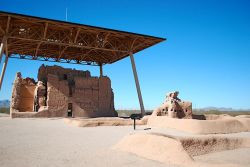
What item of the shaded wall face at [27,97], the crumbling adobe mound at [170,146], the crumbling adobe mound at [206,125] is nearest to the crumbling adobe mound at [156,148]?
the crumbling adobe mound at [170,146]

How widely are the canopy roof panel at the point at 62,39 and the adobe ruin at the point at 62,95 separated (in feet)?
12.5

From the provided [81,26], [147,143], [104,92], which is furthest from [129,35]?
[147,143]

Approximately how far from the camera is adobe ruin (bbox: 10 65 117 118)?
28.6 m

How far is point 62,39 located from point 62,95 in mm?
6712

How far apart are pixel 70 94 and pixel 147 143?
923 inches

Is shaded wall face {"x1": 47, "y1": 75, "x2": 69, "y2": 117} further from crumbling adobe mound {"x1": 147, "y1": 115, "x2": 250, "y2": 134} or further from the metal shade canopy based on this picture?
crumbling adobe mound {"x1": 147, "y1": 115, "x2": 250, "y2": 134}

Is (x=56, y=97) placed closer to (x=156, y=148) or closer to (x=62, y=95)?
(x=62, y=95)

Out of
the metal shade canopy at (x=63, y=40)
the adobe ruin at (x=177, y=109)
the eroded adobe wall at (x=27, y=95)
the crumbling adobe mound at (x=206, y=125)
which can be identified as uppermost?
the metal shade canopy at (x=63, y=40)

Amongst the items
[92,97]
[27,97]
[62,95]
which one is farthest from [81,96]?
[27,97]

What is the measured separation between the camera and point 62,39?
29.0 metres

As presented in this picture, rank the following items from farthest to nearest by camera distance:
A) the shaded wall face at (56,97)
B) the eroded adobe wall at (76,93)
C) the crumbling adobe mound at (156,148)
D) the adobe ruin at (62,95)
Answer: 1. the eroded adobe wall at (76,93)
2. the adobe ruin at (62,95)
3. the shaded wall face at (56,97)
4. the crumbling adobe mound at (156,148)

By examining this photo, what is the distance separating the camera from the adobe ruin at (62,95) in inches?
1126

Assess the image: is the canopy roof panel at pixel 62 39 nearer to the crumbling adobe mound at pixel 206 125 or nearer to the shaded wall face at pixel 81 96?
the shaded wall face at pixel 81 96

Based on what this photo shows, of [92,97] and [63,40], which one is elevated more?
[63,40]
